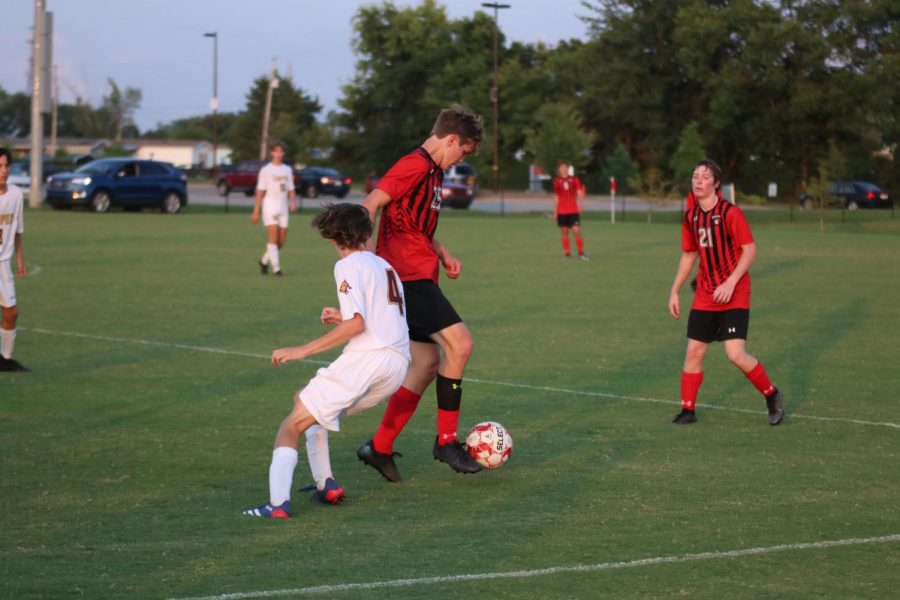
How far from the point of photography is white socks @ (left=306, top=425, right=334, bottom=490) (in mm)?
6695

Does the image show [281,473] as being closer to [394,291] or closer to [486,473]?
[394,291]

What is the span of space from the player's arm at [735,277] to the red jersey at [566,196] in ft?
55.5

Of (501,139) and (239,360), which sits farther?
(501,139)

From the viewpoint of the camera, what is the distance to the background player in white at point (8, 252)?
35.9ft

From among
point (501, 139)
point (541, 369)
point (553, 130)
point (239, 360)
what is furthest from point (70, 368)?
point (501, 139)

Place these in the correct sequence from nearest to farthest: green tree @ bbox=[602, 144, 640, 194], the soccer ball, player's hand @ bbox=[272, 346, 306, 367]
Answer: player's hand @ bbox=[272, 346, 306, 367] → the soccer ball → green tree @ bbox=[602, 144, 640, 194]

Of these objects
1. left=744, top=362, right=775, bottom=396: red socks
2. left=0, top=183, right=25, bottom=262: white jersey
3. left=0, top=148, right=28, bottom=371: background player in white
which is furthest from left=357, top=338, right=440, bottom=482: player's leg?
left=0, top=183, right=25, bottom=262: white jersey

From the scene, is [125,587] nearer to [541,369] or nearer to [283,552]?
[283,552]

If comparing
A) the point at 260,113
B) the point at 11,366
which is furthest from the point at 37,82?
the point at 260,113

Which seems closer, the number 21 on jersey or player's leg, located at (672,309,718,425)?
the number 21 on jersey

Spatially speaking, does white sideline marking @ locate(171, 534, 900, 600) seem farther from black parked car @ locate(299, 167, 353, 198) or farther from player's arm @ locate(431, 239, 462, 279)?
black parked car @ locate(299, 167, 353, 198)

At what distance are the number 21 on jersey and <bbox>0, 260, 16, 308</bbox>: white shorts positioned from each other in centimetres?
558

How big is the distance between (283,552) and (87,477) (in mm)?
2040

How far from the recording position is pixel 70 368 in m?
11.5
